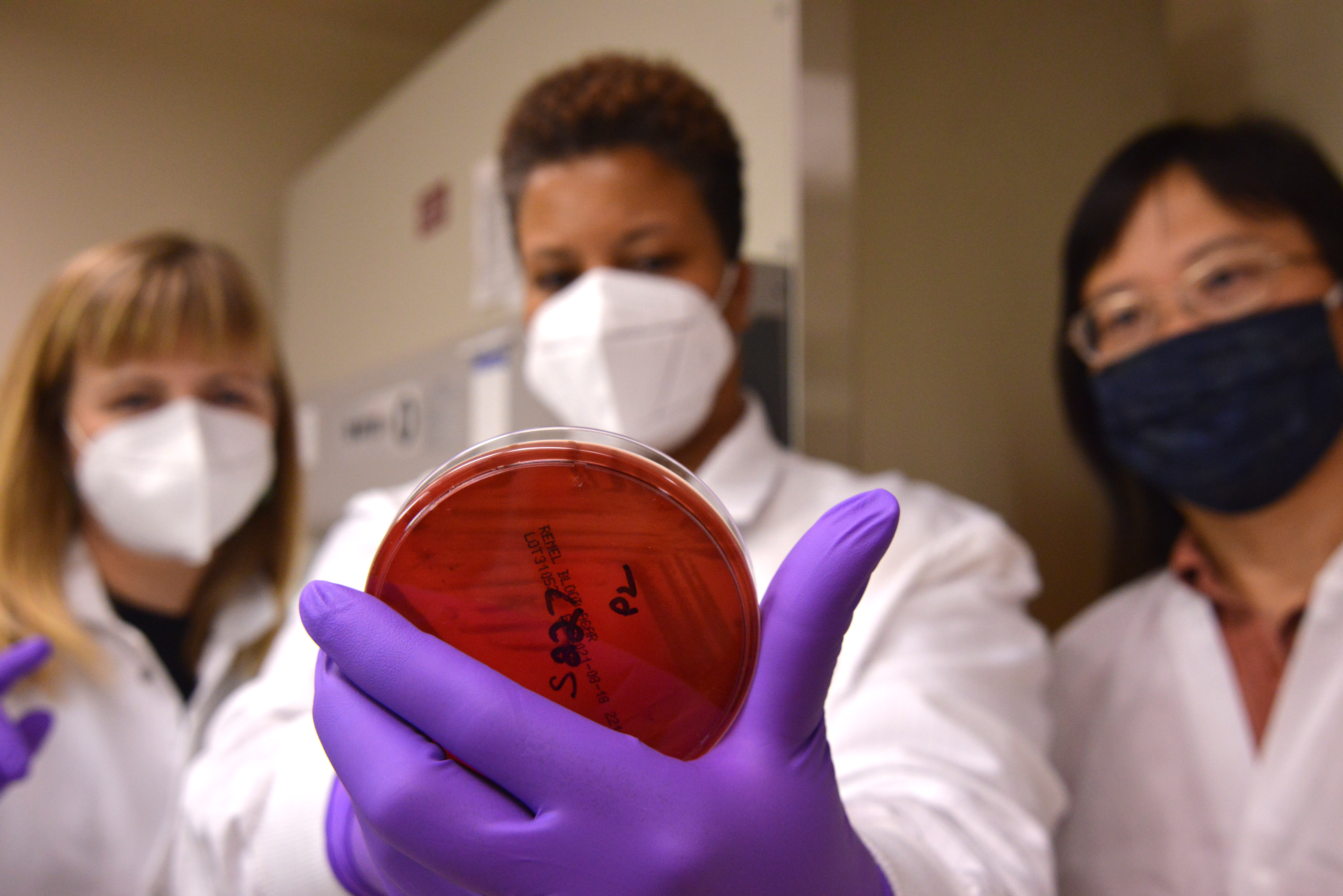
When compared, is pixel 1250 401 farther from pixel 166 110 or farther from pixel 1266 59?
pixel 166 110

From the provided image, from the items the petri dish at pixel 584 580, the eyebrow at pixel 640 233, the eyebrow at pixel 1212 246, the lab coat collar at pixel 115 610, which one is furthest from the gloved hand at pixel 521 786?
the lab coat collar at pixel 115 610

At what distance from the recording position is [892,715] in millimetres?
790

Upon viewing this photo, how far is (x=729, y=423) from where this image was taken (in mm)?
1136

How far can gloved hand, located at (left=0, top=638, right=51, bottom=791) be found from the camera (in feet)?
2.99

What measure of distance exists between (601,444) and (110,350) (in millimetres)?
1117

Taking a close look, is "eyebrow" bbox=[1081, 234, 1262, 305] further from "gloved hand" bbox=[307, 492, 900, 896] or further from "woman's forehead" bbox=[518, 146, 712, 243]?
"gloved hand" bbox=[307, 492, 900, 896]

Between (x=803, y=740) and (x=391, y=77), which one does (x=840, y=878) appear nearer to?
(x=803, y=740)

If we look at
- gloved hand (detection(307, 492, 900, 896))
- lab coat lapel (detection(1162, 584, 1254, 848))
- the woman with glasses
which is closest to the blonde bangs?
gloved hand (detection(307, 492, 900, 896))

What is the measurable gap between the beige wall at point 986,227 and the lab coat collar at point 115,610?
100 centimetres

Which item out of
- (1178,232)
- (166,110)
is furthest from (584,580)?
(166,110)

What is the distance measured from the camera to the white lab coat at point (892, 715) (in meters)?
0.69

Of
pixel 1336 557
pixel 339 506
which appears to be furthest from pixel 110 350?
pixel 1336 557

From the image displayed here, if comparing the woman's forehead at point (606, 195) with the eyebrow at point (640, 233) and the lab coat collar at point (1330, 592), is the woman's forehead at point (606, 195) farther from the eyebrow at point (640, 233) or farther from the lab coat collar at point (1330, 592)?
the lab coat collar at point (1330, 592)

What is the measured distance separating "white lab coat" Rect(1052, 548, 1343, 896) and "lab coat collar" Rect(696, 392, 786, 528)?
1.87 feet
